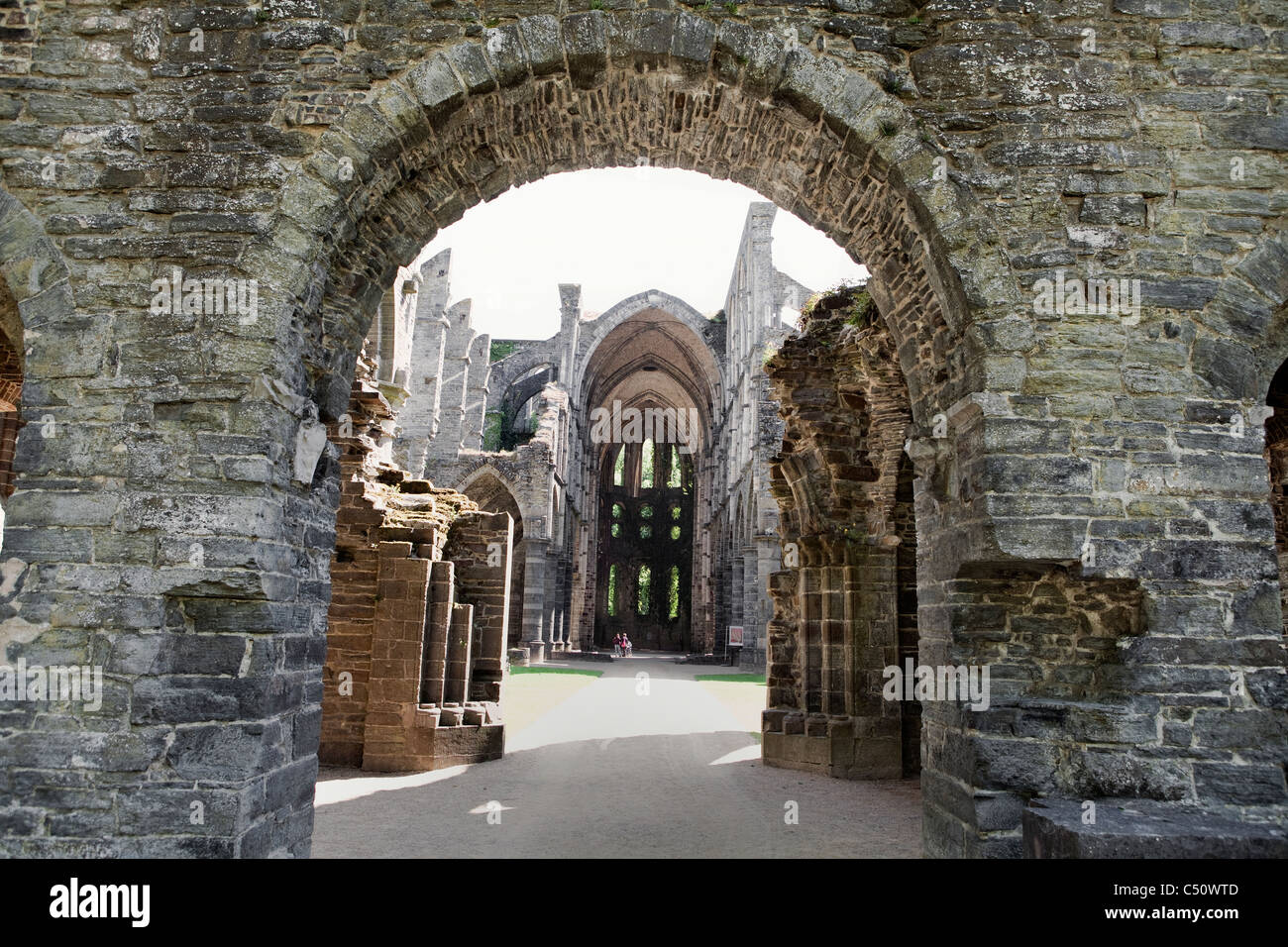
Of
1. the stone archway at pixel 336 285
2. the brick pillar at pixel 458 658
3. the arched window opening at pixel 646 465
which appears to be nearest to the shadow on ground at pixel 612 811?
the brick pillar at pixel 458 658

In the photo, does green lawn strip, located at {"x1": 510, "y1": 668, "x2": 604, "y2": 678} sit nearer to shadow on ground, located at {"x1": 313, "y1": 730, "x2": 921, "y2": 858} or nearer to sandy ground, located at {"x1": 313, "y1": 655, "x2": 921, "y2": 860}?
sandy ground, located at {"x1": 313, "y1": 655, "x2": 921, "y2": 860}

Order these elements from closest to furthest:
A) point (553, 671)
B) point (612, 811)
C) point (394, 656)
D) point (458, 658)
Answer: point (612, 811)
point (394, 656)
point (458, 658)
point (553, 671)

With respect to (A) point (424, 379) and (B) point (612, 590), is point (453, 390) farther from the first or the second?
(B) point (612, 590)

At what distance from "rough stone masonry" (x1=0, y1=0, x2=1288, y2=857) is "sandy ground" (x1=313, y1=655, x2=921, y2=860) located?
1.40m

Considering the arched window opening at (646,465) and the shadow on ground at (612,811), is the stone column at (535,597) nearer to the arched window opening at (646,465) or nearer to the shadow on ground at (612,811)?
the shadow on ground at (612,811)

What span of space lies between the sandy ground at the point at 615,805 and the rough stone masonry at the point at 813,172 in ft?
4.59


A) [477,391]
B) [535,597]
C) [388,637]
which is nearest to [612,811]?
[388,637]

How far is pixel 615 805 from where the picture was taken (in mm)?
6945

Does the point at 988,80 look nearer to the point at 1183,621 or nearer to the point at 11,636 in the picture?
the point at 1183,621

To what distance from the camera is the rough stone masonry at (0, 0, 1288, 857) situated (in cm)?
413

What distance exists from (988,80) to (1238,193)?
157 cm

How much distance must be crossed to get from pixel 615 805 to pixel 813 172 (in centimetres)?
532

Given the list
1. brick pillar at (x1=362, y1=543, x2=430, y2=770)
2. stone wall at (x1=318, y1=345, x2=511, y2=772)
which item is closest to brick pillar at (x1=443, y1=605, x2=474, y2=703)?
stone wall at (x1=318, y1=345, x2=511, y2=772)

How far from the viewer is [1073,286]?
178 inches
